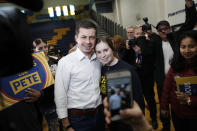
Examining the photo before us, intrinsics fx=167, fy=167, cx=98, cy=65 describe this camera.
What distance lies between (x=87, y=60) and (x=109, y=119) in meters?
0.92

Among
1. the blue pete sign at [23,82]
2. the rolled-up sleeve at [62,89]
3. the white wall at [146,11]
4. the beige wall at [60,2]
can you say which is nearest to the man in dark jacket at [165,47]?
the rolled-up sleeve at [62,89]

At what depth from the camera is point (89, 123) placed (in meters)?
1.56

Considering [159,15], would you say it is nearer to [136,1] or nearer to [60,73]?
[136,1]

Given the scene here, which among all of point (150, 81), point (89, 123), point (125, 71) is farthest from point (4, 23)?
point (150, 81)

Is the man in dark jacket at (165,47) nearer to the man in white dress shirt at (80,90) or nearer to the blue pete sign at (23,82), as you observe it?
the man in white dress shirt at (80,90)

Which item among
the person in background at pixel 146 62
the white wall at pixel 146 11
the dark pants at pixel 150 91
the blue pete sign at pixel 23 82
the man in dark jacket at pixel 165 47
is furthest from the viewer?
the white wall at pixel 146 11

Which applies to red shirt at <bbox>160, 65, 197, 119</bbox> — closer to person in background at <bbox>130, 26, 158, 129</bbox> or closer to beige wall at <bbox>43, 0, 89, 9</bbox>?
person in background at <bbox>130, 26, 158, 129</bbox>

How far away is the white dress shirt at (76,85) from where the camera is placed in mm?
1540

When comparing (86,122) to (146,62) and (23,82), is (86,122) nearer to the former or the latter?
(23,82)

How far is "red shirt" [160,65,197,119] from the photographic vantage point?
1585 mm

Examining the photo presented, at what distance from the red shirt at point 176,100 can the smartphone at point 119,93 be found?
3.54 ft

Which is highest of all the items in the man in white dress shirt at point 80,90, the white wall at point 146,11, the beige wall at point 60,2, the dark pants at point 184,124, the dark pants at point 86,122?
the beige wall at point 60,2

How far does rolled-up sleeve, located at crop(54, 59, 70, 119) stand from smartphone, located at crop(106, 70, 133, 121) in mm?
766

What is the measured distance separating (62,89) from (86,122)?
378mm
